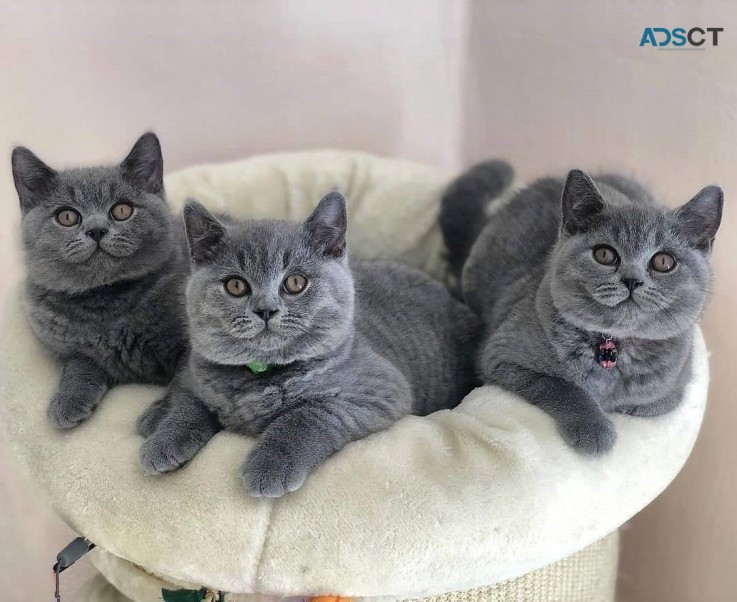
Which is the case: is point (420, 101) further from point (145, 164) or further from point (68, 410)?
point (68, 410)

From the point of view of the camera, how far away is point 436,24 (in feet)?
7.30

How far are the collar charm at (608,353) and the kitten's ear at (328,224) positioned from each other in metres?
0.47

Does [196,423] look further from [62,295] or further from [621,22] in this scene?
[621,22]

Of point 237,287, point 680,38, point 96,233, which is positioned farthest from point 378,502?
point 680,38

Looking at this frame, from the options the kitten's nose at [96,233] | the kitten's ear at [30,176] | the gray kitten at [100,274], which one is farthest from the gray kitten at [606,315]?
the kitten's ear at [30,176]

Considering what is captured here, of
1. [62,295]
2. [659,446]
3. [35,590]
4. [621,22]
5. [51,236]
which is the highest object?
[621,22]

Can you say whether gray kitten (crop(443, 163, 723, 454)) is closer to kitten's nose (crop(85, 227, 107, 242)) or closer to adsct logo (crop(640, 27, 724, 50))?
adsct logo (crop(640, 27, 724, 50))

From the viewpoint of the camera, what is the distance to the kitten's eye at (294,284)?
105 cm

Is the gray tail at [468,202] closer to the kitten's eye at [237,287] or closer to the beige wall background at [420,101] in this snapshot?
the beige wall background at [420,101]

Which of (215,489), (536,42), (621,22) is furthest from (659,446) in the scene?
(536,42)

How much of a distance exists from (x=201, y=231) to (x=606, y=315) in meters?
0.64

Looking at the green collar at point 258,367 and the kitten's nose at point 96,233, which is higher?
the kitten's nose at point 96,233

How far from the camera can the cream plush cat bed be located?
943 millimetres

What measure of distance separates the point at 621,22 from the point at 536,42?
31 cm
